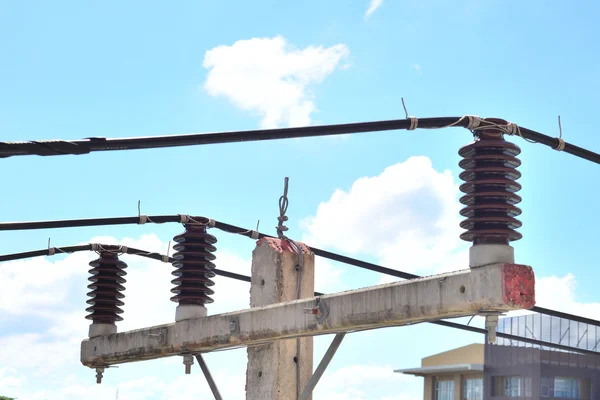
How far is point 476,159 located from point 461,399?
197 ft

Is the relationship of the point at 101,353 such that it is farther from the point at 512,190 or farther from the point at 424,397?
the point at 424,397

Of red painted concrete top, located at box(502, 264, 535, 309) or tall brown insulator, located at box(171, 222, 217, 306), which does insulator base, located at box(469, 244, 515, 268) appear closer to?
red painted concrete top, located at box(502, 264, 535, 309)

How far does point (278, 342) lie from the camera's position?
10797 millimetres

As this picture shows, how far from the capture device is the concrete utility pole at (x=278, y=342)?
10.8 meters

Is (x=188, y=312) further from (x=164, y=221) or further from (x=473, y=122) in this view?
(x=473, y=122)

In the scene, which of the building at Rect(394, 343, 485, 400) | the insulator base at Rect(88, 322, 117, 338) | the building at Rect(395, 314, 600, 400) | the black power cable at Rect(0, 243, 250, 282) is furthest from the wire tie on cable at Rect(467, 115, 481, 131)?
the building at Rect(394, 343, 485, 400)

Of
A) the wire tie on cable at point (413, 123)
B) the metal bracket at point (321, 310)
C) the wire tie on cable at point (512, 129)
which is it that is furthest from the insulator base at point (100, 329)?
the wire tie on cable at point (512, 129)

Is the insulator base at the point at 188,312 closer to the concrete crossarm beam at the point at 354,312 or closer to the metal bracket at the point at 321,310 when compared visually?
the concrete crossarm beam at the point at 354,312

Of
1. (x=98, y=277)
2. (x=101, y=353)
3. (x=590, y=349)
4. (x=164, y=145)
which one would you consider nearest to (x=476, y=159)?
(x=164, y=145)

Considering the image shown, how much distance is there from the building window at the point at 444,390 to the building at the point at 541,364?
3.44m

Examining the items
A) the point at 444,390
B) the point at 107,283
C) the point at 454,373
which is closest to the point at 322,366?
the point at 107,283

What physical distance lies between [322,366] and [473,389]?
57678 millimetres

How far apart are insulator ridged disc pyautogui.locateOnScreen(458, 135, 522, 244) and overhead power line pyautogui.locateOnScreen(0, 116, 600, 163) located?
0.19 meters

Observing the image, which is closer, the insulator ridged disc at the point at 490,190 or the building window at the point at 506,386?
the insulator ridged disc at the point at 490,190
